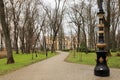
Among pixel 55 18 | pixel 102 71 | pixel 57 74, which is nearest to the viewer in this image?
pixel 102 71

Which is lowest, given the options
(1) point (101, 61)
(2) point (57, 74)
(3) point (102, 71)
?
(2) point (57, 74)

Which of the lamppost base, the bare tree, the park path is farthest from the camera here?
the bare tree

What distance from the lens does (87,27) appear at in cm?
6925

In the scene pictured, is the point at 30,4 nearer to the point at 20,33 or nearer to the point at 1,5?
the point at 20,33

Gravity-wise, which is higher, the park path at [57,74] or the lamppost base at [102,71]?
the lamppost base at [102,71]

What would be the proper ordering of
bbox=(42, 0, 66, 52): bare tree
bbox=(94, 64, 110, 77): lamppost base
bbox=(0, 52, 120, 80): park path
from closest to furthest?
1. bbox=(0, 52, 120, 80): park path
2. bbox=(94, 64, 110, 77): lamppost base
3. bbox=(42, 0, 66, 52): bare tree

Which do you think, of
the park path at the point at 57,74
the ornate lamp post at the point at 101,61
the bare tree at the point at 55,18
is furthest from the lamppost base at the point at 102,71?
the bare tree at the point at 55,18

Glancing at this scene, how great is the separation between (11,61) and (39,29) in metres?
40.9

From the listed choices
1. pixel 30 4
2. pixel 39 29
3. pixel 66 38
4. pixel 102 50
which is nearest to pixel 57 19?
pixel 39 29

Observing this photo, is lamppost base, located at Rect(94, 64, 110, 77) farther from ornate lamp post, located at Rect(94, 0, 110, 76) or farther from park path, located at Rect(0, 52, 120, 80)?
park path, located at Rect(0, 52, 120, 80)

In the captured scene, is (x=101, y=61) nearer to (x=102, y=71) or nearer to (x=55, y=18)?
(x=102, y=71)

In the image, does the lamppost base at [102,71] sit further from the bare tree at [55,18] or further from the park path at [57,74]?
the bare tree at [55,18]

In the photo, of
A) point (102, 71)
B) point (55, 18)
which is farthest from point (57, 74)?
point (55, 18)

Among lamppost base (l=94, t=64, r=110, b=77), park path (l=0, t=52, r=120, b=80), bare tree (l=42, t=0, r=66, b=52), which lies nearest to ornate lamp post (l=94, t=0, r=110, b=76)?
lamppost base (l=94, t=64, r=110, b=77)
